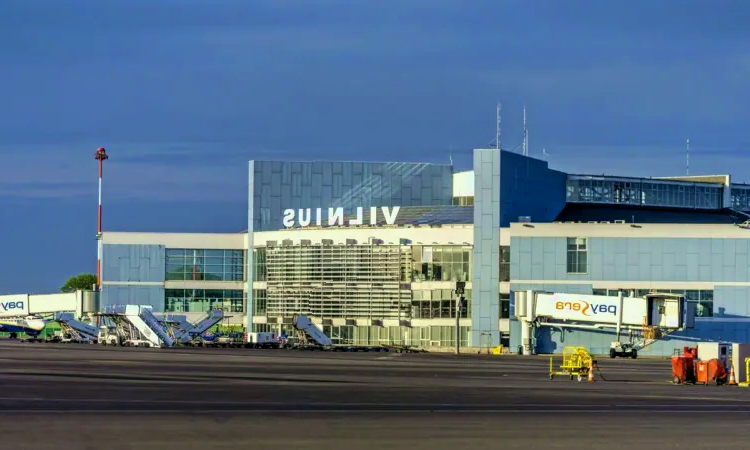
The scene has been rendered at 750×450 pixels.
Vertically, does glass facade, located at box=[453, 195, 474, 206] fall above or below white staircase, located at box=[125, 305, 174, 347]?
above

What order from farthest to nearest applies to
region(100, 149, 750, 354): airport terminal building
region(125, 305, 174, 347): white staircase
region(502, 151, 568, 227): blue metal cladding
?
region(502, 151, 568, 227): blue metal cladding
region(125, 305, 174, 347): white staircase
region(100, 149, 750, 354): airport terminal building

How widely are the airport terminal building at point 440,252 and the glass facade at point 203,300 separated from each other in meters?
0.16

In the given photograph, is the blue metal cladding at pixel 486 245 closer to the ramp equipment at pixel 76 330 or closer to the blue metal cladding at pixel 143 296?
the blue metal cladding at pixel 143 296

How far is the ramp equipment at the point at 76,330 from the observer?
14600 cm

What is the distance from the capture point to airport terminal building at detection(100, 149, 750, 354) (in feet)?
409

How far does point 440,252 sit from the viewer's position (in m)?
135

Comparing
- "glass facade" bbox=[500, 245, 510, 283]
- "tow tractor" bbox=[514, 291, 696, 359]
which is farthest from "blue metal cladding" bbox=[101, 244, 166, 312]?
"tow tractor" bbox=[514, 291, 696, 359]

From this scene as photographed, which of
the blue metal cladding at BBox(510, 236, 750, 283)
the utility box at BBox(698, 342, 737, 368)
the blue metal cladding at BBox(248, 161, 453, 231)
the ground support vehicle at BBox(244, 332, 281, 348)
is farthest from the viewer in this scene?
the blue metal cladding at BBox(248, 161, 453, 231)

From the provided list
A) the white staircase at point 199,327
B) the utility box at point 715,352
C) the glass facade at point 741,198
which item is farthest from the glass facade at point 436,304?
the utility box at point 715,352

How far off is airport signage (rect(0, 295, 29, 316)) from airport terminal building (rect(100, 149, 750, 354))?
12420 millimetres

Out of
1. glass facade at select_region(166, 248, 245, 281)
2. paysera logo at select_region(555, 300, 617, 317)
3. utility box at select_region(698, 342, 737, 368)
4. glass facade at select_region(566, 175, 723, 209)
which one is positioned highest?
glass facade at select_region(566, 175, 723, 209)

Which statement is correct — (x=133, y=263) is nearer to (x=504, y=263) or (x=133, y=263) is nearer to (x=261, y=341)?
(x=261, y=341)

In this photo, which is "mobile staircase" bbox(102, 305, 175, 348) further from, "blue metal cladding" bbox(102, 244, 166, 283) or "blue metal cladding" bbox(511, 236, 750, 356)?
"blue metal cladding" bbox(511, 236, 750, 356)

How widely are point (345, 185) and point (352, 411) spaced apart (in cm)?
11461
